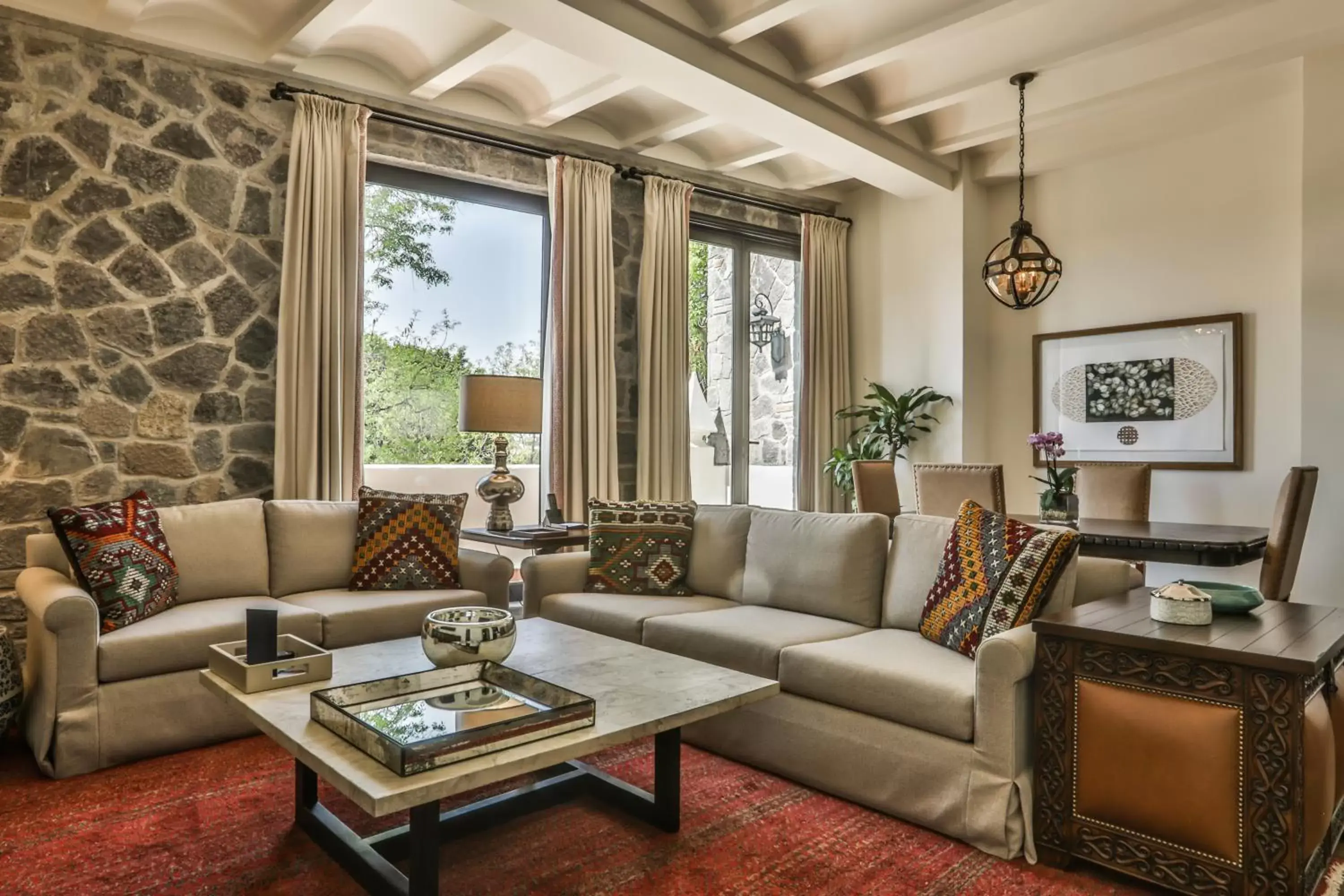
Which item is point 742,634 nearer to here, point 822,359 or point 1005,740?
point 1005,740

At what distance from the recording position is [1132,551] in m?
3.68

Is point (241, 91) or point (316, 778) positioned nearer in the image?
point (316, 778)

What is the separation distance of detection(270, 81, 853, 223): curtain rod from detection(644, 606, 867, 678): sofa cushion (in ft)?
9.38

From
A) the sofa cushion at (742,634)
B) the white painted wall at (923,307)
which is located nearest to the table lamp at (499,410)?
the sofa cushion at (742,634)

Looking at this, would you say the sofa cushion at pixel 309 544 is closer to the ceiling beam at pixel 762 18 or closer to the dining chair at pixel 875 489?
the dining chair at pixel 875 489

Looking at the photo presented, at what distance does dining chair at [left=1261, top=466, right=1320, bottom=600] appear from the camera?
3.50m

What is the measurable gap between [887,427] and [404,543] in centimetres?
352

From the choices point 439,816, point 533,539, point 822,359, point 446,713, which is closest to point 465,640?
point 446,713

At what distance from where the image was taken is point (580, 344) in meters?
4.99

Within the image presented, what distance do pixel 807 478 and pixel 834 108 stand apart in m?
2.54

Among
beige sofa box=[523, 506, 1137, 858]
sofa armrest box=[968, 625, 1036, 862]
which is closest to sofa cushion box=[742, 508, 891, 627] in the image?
beige sofa box=[523, 506, 1137, 858]

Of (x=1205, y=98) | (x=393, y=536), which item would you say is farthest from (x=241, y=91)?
(x=1205, y=98)

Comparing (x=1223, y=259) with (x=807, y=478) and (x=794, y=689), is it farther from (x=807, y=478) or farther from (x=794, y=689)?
(x=794, y=689)

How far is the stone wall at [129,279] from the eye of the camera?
11.4 ft
